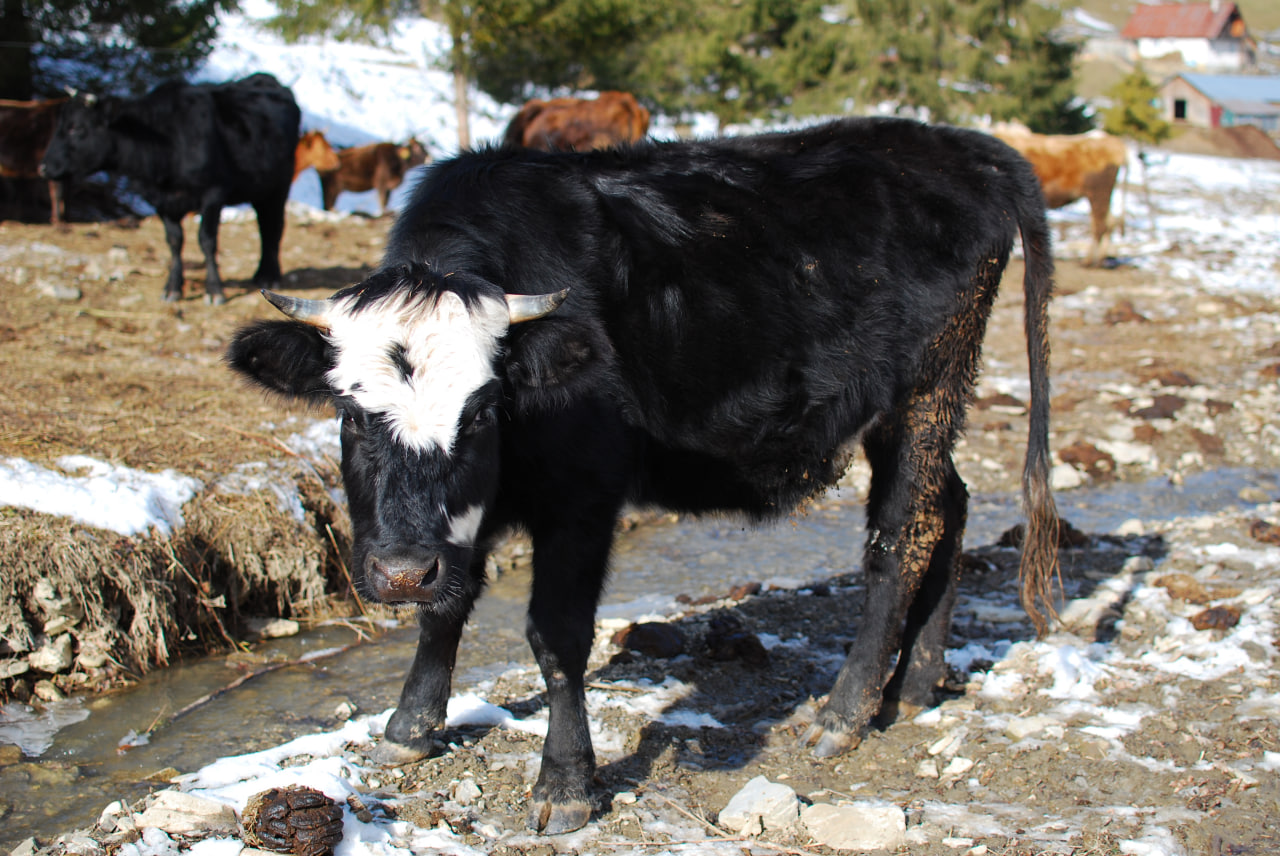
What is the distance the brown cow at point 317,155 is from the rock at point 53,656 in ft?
49.5

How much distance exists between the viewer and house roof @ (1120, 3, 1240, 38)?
100 metres

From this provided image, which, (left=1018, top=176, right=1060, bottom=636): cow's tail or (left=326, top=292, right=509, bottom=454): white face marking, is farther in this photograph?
(left=1018, top=176, right=1060, bottom=636): cow's tail

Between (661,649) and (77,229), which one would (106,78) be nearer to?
(77,229)

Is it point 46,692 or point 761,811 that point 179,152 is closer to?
point 46,692

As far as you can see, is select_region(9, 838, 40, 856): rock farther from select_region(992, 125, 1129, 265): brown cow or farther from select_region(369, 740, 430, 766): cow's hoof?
select_region(992, 125, 1129, 265): brown cow

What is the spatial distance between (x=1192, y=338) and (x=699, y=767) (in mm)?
9443

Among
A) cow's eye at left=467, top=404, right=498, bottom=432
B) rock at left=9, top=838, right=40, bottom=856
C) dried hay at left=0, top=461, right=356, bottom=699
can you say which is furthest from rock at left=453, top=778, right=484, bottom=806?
dried hay at left=0, top=461, right=356, bottom=699

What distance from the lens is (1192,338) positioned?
1128cm

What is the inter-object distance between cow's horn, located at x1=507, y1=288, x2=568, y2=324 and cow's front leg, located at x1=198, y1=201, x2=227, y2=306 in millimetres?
7845

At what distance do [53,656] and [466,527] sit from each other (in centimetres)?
259

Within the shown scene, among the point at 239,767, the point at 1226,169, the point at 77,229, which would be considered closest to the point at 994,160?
the point at 239,767

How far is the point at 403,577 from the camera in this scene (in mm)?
2967

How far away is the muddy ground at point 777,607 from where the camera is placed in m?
3.66

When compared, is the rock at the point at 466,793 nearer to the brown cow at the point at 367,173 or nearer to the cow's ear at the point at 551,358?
the cow's ear at the point at 551,358
